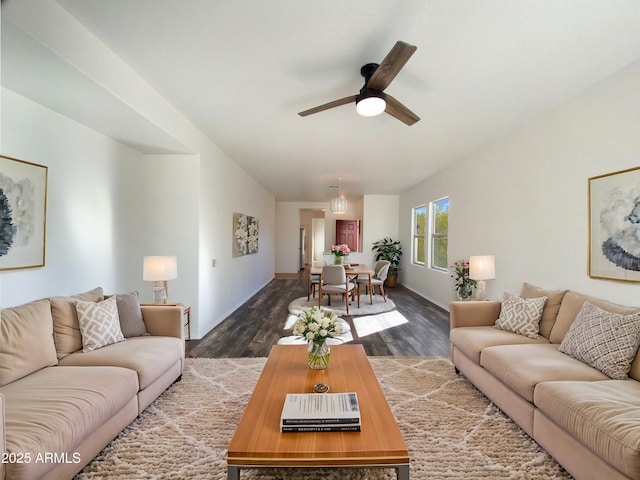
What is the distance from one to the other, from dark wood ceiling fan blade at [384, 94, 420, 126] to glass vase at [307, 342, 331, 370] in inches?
74.6

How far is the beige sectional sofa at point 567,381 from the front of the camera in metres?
1.41

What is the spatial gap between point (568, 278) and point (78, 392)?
12.5ft

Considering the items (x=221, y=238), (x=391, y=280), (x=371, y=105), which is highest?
(x=371, y=105)

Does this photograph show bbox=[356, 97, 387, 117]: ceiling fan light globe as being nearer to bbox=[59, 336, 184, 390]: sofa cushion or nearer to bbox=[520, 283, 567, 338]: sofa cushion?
bbox=[520, 283, 567, 338]: sofa cushion

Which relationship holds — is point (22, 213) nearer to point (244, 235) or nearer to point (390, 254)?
point (244, 235)

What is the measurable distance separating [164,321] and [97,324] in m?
0.50

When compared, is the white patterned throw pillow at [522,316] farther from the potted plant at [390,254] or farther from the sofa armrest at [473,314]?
the potted plant at [390,254]

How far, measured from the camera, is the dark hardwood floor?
350 centimetres

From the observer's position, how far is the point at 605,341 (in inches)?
77.6

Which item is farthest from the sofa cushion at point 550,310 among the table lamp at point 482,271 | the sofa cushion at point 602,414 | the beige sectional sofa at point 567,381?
the sofa cushion at point 602,414

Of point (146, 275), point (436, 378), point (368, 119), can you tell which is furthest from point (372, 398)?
point (368, 119)

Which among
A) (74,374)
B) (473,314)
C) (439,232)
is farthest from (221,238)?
(439,232)

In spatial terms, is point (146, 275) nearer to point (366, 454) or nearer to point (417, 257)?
point (366, 454)

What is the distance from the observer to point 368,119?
3318 millimetres
